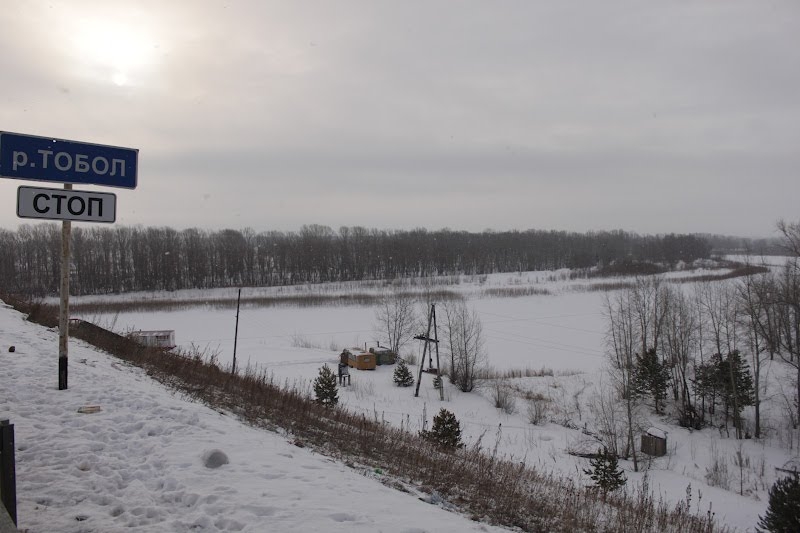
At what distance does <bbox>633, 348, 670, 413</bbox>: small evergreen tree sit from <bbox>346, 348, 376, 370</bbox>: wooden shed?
55.0 feet

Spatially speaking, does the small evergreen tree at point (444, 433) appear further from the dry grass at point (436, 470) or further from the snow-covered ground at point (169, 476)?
the snow-covered ground at point (169, 476)

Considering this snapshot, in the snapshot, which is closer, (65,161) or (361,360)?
(65,161)

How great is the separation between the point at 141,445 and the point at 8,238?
113 m

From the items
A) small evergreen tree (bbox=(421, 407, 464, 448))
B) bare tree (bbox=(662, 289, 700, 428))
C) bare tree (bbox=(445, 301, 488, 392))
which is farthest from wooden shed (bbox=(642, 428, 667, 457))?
small evergreen tree (bbox=(421, 407, 464, 448))

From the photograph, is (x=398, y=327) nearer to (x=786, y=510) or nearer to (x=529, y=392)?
(x=529, y=392)

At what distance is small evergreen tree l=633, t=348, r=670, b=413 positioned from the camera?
27609mm

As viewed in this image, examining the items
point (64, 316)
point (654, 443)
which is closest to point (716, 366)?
point (654, 443)

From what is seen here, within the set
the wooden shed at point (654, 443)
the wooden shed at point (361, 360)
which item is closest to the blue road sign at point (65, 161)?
the wooden shed at point (654, 443)

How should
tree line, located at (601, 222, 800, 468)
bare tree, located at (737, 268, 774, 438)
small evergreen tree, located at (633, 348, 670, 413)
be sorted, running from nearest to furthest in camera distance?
tree line, located at (601, 222, 800, 468) → bare tree, located at (737, 268, 774, 438) → small evergreen tree, located at (633, 348, 670, 413)

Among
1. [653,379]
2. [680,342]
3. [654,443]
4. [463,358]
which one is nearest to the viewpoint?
[654,443]

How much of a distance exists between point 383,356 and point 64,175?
30019mm

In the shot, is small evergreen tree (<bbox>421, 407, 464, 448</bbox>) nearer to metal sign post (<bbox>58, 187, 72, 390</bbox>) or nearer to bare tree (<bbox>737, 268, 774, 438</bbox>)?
metal sign post (<bbox>58, 187, 72, 390</bbox>)

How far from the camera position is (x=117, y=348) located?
36.6ft

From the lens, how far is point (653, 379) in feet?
91.0
